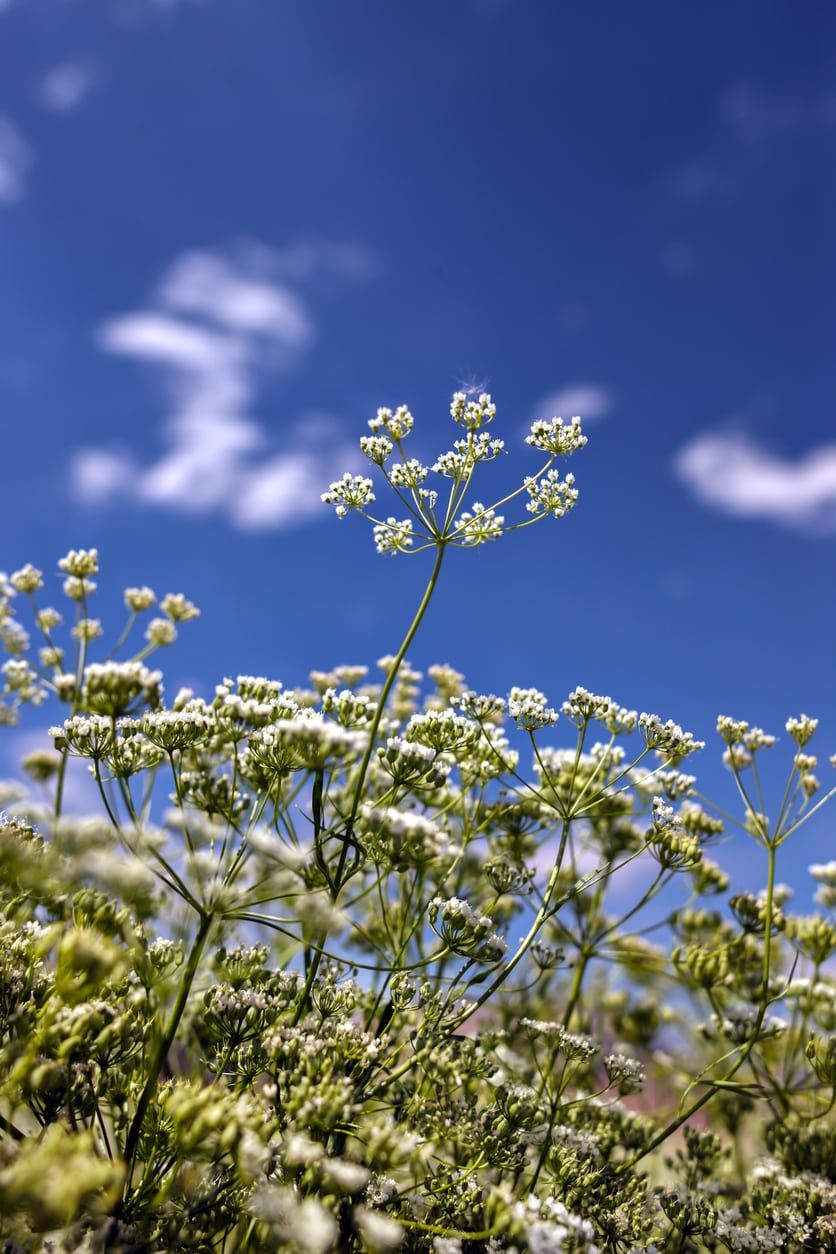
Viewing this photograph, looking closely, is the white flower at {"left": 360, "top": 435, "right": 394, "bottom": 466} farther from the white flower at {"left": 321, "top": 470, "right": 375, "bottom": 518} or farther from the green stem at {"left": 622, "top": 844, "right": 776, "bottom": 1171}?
the green stem at {"left": 622, "top": 844, "right": 776, "bottom": 1171}

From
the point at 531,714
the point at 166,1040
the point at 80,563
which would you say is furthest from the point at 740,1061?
the point at 80,563

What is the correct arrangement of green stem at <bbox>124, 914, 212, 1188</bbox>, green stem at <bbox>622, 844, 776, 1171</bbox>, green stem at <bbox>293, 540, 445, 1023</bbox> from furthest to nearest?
1. green stem at <bbox>622, 844, 776, 1171</bbox>
2. green stem at <bbox>293, 540, 445, 1023</bbox>
3. green stem at <bbox>124, 914, 212, 1188</bbox>

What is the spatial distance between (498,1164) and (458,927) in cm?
152

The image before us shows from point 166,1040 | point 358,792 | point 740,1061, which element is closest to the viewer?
point 166,1040

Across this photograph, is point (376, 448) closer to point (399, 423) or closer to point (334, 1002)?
point (399, 423)

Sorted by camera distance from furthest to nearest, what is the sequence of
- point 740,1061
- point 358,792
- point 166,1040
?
point 740,1061 → point 358,792 → point 166,1040

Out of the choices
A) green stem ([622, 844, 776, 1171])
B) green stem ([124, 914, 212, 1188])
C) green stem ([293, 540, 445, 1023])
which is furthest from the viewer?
green stem ([622, 844, 776, 1171])

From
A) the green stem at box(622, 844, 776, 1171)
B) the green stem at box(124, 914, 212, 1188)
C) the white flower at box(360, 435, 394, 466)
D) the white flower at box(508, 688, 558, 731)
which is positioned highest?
the white flower at box(360, 435, 394, 466)

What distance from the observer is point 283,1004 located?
5234 mm

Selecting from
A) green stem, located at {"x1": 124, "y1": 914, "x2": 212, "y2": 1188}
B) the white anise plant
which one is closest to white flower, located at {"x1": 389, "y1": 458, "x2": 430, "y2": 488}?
the white anise plant

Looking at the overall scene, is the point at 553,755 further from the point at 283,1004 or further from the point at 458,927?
the point at 283,1004

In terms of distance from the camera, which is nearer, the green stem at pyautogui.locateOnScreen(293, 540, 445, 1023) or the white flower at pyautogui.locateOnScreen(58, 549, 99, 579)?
the green stem at pyautogui.locateOnScreen(293, 540, 445, 1023)

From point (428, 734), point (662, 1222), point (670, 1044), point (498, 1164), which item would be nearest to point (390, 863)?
point (428, 734)

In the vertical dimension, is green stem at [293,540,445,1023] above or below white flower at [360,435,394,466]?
below
